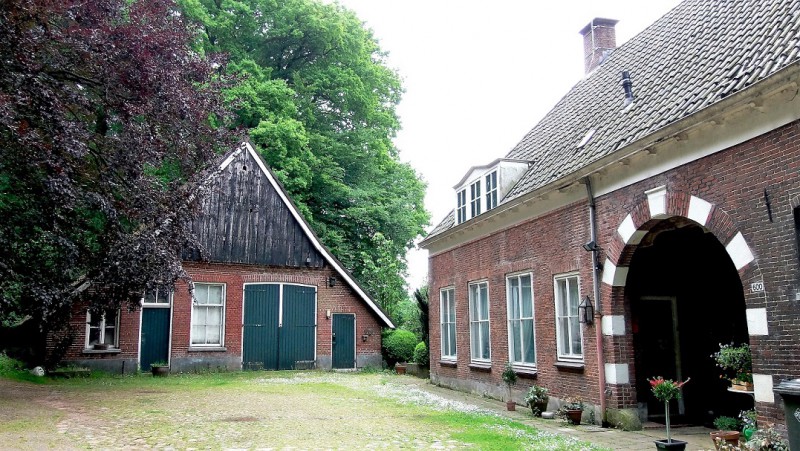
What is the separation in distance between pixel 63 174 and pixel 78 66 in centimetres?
279

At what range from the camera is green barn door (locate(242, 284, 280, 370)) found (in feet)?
73.9

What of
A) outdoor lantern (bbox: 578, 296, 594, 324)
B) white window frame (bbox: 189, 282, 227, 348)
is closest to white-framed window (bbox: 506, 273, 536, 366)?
outdoor lantern (bbox: 578, 296, 594, 324)

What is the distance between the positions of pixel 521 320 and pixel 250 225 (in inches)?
475

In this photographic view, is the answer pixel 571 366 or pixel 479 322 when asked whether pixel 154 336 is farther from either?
pixel 571 366

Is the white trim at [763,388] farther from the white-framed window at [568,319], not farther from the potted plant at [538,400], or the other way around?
the potted plant at [538,400]

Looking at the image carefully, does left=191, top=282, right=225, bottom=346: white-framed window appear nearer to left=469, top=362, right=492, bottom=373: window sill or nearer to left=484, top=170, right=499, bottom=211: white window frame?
left=469, top=362, right=492, bottom=373: window sill

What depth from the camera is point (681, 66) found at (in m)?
11.4

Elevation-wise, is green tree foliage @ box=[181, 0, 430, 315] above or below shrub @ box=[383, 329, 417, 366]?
above

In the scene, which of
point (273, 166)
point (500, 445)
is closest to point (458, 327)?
point (500, 445)

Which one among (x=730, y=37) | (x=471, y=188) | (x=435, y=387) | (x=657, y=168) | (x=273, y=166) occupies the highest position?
(x=273, y=166)

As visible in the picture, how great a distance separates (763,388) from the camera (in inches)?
308

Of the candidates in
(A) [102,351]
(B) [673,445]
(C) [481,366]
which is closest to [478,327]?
(C) [481,366]

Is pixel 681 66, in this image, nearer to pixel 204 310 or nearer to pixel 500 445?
pixel 500 445

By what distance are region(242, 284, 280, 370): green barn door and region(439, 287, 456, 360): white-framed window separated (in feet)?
23.6
